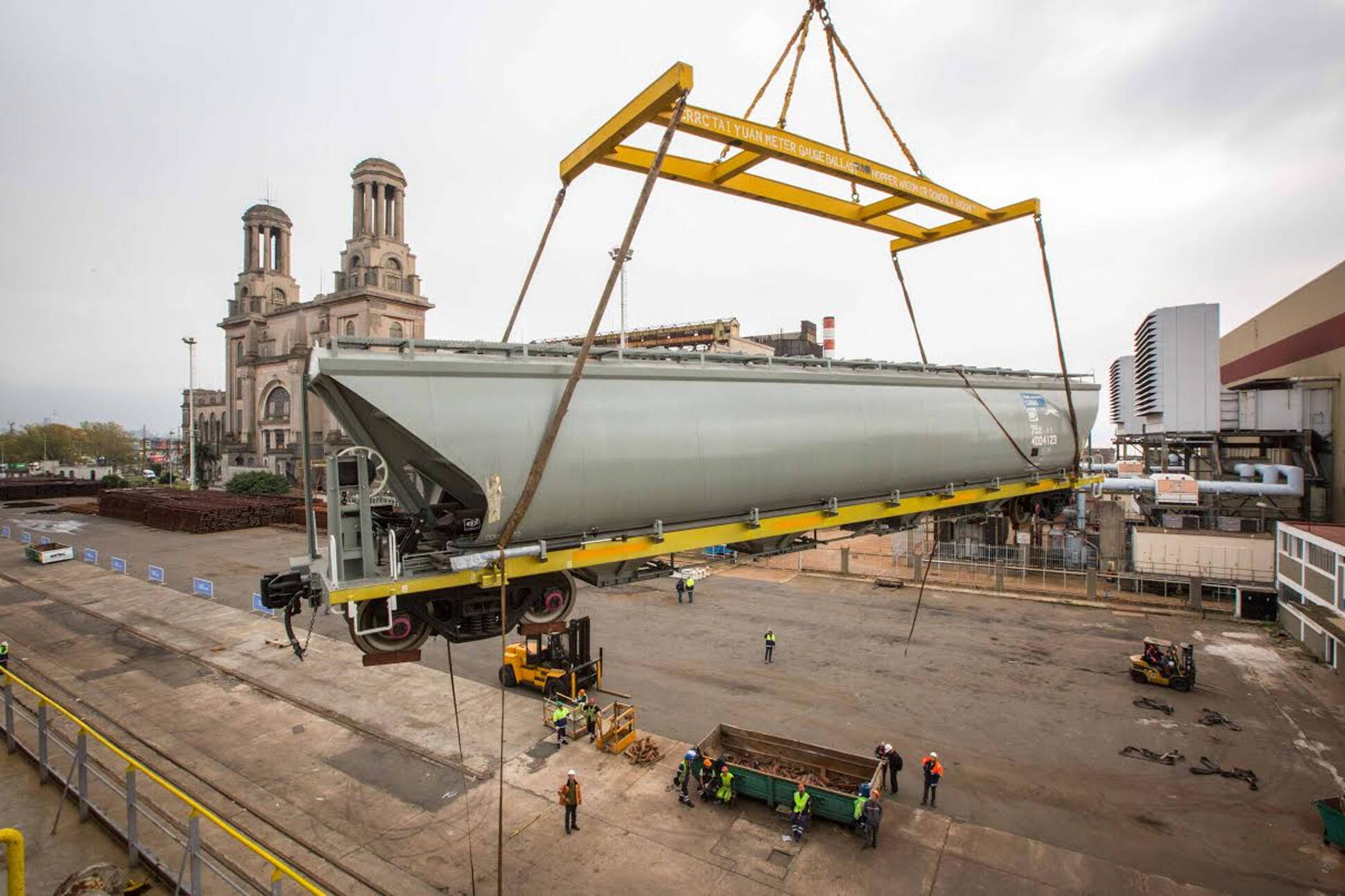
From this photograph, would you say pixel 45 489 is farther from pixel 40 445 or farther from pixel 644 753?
pixel 644 753

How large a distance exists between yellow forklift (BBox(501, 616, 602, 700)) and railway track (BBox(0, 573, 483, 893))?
10.7 ft

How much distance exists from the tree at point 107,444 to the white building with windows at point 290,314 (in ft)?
167

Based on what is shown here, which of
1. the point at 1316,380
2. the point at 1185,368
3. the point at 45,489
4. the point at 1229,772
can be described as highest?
the point at 1185,368

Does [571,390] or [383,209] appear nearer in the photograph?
[571,390]

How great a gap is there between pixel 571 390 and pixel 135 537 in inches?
1864

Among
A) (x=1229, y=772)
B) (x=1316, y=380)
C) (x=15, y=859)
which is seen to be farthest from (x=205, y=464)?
(x=1316, y=380)

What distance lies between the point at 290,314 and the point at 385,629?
73.3 metres

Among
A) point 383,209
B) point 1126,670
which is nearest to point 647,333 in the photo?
point 383,209

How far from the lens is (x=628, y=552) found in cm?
664

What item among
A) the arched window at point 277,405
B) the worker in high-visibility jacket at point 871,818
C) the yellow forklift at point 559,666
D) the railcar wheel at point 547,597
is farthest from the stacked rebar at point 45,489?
the worker in high-visibility jacket at point 871,818

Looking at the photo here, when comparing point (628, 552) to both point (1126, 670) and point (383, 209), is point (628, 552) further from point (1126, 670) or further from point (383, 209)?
point (383, 209)

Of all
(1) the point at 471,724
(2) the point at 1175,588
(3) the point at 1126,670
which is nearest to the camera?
(1) the point at 471,724

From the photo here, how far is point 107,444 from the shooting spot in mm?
112250

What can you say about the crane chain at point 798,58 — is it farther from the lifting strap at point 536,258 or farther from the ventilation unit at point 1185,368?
the ventilation unit at point 1185,368
